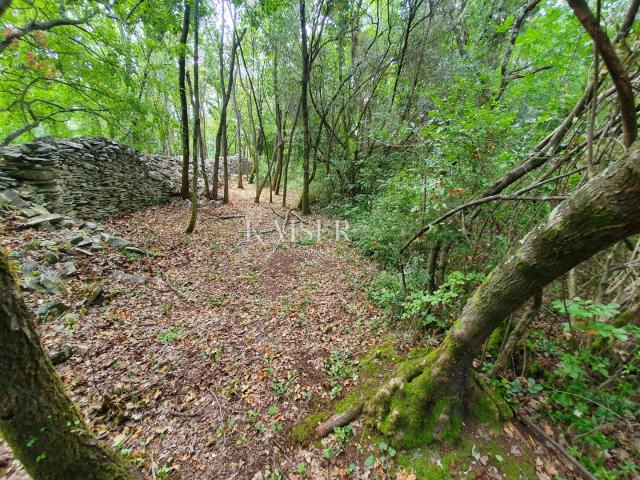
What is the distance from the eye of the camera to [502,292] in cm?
166

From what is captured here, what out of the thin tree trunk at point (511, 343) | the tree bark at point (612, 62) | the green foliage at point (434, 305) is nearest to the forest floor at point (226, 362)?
the green foliage at point (434, 305)

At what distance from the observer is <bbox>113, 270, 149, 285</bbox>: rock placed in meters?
4.87

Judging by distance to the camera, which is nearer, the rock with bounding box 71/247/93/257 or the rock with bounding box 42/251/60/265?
the rock with bounding box 42/251/60/265

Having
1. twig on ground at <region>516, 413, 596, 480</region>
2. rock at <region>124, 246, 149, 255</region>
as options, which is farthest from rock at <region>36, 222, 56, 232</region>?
twig on ground at <region>516, 413, 596, 480</region>

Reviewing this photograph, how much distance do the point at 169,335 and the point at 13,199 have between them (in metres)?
5.18

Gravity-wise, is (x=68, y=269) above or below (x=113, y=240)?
below

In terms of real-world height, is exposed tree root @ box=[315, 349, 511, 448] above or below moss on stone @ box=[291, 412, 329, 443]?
above

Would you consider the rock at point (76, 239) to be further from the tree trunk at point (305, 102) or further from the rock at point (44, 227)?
the tree trunk at point (305, 102)

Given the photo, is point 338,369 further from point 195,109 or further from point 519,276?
point 195,109

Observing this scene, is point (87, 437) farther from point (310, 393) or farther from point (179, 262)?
point (179, 262)

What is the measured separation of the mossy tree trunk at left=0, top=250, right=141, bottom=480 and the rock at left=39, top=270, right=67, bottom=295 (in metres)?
3.49

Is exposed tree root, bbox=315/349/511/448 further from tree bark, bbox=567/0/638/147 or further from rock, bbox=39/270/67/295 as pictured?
rock, bbox=39/270/67/295

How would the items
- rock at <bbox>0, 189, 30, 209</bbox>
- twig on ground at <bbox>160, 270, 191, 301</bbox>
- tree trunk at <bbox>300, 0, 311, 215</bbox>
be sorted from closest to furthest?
twig on ground at <bbox>160, 270, 191, 301</bbox>
rock at <bbox>0, 189, 30, 209</bbox>
tree trunk at <bbox>300, 0, 311, 215</bbox>

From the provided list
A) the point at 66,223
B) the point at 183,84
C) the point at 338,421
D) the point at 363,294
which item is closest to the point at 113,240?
the point at 66,223
